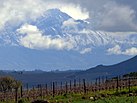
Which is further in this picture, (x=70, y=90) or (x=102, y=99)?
(x=70, y=90)

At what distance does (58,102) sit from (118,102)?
12.5 metres

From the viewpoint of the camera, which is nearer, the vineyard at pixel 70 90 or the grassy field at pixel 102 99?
the grassy field at pixel 102 99

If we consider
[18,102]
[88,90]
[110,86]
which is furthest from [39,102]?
[110,86]

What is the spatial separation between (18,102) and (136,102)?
65.6 ft

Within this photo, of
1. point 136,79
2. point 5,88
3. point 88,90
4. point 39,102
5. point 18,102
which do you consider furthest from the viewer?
point 5,88

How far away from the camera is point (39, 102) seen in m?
51.9

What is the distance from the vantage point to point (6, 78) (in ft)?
461

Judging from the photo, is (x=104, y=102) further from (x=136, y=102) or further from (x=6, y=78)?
(x=6, y=78)

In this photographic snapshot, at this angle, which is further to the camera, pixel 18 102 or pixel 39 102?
pixel 18 102

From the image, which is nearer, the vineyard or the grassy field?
the grassy field

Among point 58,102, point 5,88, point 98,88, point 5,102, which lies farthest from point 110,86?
point 5,88

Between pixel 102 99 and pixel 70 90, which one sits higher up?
pixel 70 90

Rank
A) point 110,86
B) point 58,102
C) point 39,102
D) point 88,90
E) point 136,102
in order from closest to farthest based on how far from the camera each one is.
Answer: point 136,102 → point 39,102 → point 58,102 → point 88,90 → point 110,86

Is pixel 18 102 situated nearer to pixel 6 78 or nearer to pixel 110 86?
pixel 110 86
